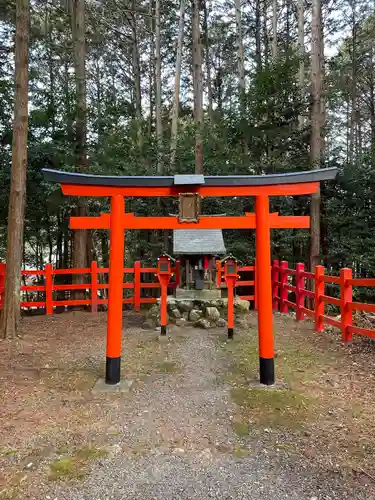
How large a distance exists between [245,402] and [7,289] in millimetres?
4351

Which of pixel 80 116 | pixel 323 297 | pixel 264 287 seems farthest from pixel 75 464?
pixel 80 116

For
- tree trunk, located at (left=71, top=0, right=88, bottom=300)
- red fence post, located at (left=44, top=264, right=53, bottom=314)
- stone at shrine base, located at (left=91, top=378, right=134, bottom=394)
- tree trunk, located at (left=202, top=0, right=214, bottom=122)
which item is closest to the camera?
stone at shrine base, located at (left=91, top=378, right=134, bottom=394)

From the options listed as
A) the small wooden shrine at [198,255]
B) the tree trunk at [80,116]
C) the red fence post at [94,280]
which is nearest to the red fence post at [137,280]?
the red fence post at [94,280]

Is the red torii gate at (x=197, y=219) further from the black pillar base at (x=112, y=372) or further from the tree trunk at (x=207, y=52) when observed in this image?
the tree trunk at (x=207, y=52)

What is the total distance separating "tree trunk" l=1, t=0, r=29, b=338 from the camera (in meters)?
5.93

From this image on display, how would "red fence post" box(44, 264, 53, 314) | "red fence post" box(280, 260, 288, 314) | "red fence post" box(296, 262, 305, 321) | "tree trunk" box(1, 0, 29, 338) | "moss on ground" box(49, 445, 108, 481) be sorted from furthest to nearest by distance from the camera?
"red fence post" box(44, 264, 53, 314) < "red fence post" box(280, 260, 288, 314) < "red fence post" box(296, 262, 305, 321) < "tree trunk" box(1, 0, 29, 338) < "moss on ground" box(49, 445, 108, 481)

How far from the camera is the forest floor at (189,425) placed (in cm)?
244

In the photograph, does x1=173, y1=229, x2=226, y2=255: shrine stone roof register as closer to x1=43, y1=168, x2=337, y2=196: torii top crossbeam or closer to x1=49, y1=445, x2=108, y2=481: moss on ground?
x1=43, y1=168, x2=337, y2=196: torii top crossbeam

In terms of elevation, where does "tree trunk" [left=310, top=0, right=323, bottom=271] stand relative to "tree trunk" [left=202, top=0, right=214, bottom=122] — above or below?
below

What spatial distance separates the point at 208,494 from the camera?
2.35 metres

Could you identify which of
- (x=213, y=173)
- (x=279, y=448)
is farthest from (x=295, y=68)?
(x=279, y=448)

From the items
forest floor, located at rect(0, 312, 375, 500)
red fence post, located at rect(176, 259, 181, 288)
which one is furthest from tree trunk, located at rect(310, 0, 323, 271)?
forest floor, located at rect(0, 312, 375, 500)

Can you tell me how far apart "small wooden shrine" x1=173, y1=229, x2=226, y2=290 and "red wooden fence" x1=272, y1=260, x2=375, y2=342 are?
164 centimetres

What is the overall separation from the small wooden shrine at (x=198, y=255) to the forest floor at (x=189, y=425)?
2.19 metres
